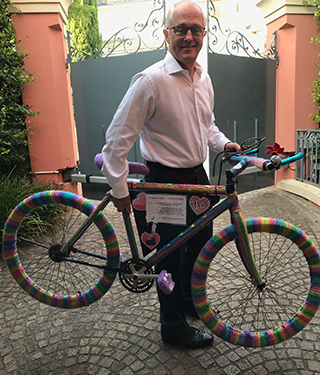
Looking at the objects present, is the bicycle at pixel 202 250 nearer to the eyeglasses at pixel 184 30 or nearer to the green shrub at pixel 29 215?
the eyeglasses at pixel 184 30

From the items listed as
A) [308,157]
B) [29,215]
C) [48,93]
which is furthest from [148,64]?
[308,157]

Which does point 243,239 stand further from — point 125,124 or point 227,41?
point 227,41

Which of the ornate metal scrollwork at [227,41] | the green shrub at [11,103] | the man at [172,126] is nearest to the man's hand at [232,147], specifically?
the man at [172,126]

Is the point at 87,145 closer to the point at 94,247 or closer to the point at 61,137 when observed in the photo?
the point at 61,137

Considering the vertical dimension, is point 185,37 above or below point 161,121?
above

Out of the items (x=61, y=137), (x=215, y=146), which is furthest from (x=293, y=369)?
(x=61, y=137)

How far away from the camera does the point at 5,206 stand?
12.4ft

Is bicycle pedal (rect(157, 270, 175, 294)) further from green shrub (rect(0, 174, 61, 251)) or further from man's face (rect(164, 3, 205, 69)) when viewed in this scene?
green shrub (rect(0, 174, 61, 251))

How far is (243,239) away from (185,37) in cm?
115

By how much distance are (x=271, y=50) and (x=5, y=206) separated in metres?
5.16

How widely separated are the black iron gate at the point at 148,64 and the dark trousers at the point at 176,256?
3165 mm

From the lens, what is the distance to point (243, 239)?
5.98 feet

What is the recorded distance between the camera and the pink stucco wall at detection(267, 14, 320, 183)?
5648mm

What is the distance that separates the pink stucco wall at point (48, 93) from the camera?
15.8 feet
